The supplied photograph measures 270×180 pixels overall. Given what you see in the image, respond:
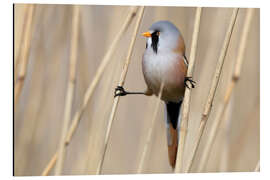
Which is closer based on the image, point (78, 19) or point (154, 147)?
point (78, 19)

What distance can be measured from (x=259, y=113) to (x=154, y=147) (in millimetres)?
488

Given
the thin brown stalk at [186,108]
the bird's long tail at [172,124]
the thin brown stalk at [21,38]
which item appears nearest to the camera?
the thin brown stalk at [186,108]

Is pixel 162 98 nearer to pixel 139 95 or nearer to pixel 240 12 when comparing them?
pixel 139 95

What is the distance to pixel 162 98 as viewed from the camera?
1.59 metres

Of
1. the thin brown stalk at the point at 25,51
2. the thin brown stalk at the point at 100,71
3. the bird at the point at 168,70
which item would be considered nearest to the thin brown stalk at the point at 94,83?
the thin brown stalk at the point at 100,71

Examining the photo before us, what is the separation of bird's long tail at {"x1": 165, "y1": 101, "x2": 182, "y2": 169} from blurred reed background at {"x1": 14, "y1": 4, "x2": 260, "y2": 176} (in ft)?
0.08

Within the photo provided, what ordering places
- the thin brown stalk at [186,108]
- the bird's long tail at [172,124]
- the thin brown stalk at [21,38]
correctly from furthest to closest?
the bird's long tail at [172,124]
the thin brown stalk at [21,38]
the thin brown stalk at [186,108]

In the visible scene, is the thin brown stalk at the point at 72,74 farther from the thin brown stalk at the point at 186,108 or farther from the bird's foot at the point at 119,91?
the thin brown stalk at the point at 186,108

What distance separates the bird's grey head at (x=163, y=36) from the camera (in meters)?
1.54

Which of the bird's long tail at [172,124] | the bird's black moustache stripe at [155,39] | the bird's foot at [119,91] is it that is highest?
the bird's black moustache stripe at [155,39]

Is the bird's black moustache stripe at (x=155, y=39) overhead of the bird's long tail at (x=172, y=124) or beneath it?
overhead

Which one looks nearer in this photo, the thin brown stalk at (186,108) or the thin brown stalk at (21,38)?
the thin brown stalk at (186,108)

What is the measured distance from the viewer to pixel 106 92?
154 centimetres
